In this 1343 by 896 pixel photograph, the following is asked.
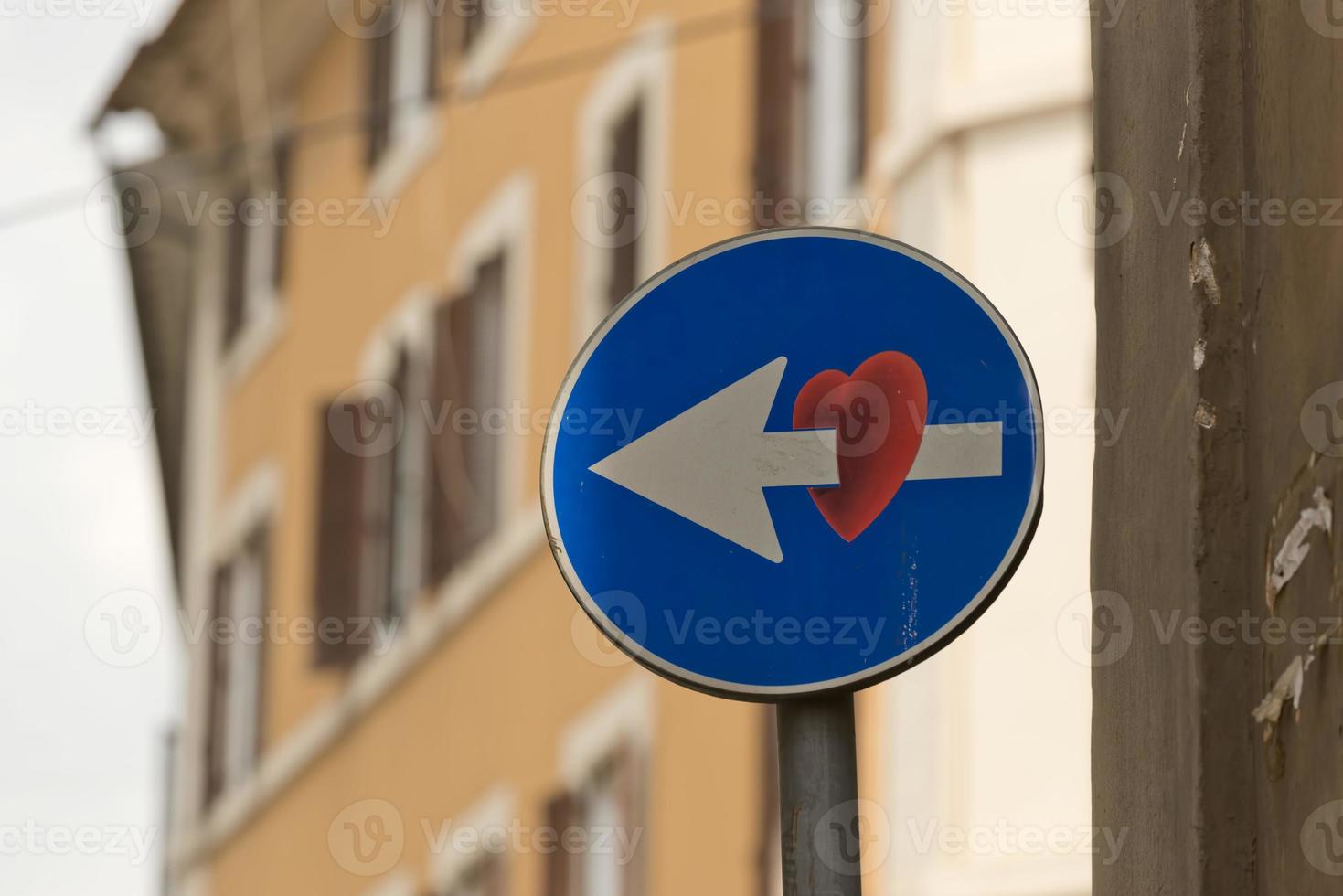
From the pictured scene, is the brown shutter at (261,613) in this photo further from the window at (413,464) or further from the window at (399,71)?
the window at (399,71)

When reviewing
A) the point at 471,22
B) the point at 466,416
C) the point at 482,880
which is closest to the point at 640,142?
the point at 466,416

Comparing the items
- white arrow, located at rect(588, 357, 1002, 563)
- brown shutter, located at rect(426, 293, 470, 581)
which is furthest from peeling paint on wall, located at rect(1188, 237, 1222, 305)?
brown shutter, located at rect(426, 293, 470, 581)

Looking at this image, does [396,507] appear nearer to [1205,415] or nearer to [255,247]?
[255,247]

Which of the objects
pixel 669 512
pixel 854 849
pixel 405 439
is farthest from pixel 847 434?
pixel 405 439

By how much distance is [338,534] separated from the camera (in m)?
17.7

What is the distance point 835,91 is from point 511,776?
4458mm

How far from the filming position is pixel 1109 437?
4426 millimetres

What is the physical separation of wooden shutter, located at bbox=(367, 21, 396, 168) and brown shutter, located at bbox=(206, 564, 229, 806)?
3.91 m

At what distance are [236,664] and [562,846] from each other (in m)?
6.63

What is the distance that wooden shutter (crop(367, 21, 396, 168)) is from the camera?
58.5 ft

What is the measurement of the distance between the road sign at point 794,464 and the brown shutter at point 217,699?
655 inches

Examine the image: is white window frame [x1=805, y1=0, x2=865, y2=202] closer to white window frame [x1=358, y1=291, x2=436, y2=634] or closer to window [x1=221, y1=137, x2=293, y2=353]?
white window frame [x1=358, y1=291, x2=436, y2=634]

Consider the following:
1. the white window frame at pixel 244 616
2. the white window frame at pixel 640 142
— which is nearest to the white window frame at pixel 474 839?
the white window frame at pixel 640 142

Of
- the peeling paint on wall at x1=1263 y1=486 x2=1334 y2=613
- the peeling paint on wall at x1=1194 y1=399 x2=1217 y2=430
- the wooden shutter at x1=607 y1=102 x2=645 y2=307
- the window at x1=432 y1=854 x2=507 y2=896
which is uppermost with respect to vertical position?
the wooden shutter at x1=607 y1=102 x2=645 y2=307
